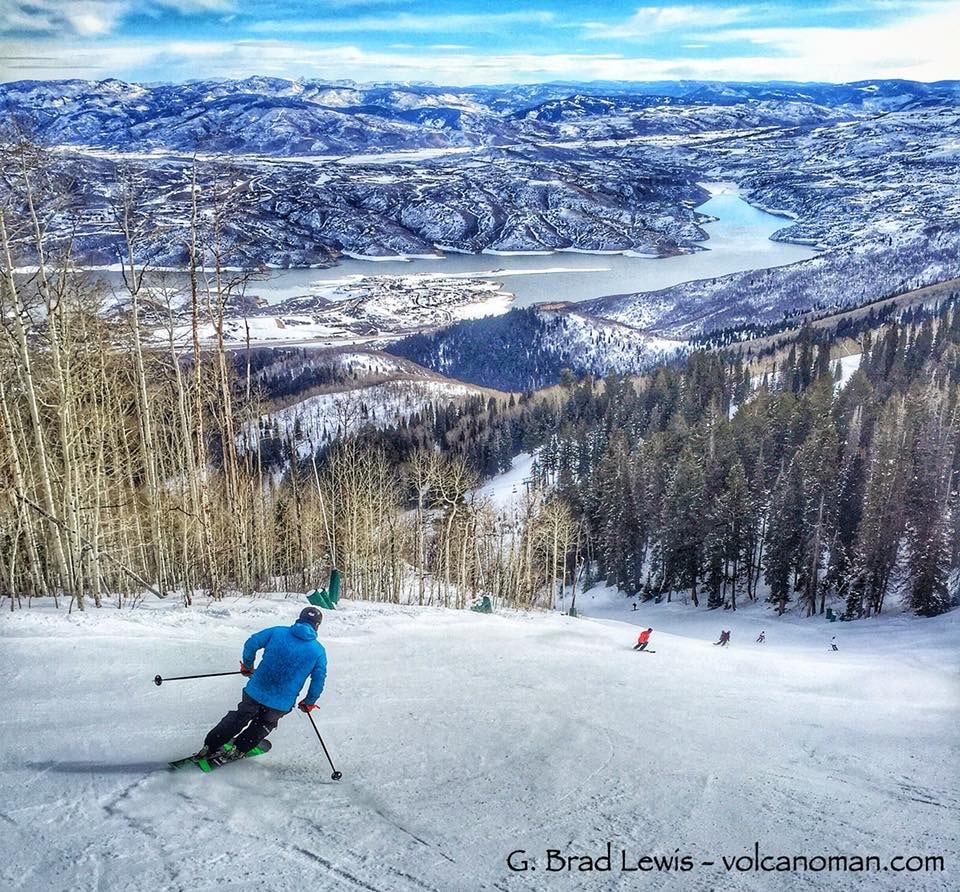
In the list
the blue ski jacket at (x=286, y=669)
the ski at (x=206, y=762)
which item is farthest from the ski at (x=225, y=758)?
the blue ski jacket at (x=286, y=669)

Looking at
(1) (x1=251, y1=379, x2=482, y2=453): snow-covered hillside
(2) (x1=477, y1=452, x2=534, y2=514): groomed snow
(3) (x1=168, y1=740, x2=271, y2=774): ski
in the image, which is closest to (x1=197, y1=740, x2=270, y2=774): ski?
(3) (x1=168, y1=740, x2=271, y2=774): ski

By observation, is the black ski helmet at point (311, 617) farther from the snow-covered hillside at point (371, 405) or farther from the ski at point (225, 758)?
the snow-covered hillside at point (371, 405)

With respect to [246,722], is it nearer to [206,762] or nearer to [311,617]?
[206,762]

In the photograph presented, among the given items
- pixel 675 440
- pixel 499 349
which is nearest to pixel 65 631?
pixel 675 440

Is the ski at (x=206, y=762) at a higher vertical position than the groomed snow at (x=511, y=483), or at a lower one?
higher

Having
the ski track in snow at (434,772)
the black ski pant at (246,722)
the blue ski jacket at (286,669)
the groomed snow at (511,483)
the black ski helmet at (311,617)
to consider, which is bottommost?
the groomed snow at (511,483)

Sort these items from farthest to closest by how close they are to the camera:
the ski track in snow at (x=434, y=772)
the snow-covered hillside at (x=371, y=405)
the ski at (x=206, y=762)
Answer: the snow-covered hillside at (x=371, y=405), the ski at (x=206, y=762), the ski track in snow at (x=434, y=772)

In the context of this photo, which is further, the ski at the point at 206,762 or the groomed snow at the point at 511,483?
the groomed snow at the point at 511,483
